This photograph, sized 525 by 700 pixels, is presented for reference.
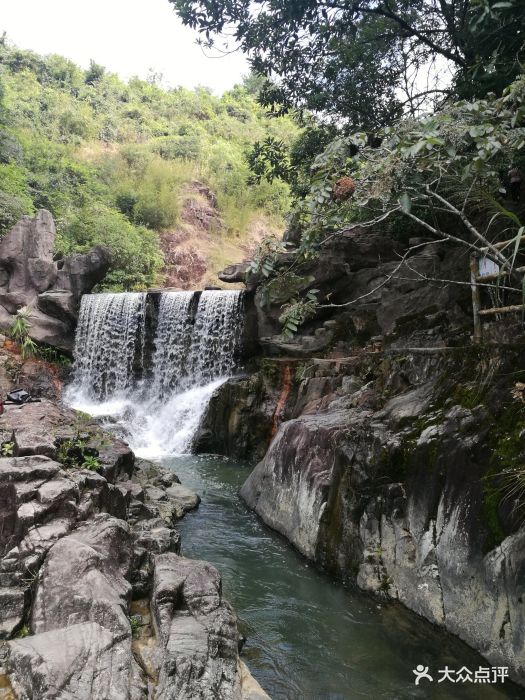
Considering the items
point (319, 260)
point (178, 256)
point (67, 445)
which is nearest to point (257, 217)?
point (178, 256)

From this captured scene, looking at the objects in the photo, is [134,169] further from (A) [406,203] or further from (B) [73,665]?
(B) [73,665]

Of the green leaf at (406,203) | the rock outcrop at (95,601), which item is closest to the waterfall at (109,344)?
the rock outcrop at (95,601)

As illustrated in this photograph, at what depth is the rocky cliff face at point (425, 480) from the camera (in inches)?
149

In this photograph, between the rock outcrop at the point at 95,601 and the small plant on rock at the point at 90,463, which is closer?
the rock outcrop at the point at 95,601

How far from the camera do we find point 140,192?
26.5m

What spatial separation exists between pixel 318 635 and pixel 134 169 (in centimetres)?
2908

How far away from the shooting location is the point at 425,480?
15.1ft

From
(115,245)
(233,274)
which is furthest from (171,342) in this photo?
(115,245)

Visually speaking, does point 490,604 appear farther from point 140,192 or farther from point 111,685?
point 140,192

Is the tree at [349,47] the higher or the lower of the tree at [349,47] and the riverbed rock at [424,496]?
the higher

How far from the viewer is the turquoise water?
3.71 meters

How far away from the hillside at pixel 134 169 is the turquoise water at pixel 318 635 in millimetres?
16280

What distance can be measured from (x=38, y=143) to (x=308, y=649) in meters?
Result: 27.7

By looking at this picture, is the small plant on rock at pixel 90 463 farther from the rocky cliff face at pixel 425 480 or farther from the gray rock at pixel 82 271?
the gray rock at pixel 82 271
